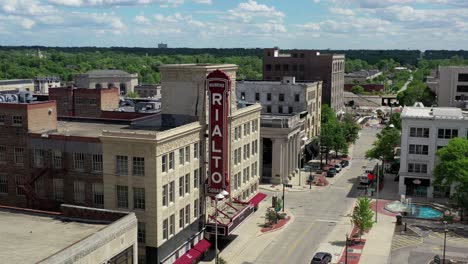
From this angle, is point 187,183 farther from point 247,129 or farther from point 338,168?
point 338,168

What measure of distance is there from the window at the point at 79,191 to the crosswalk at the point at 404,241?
38.0 m

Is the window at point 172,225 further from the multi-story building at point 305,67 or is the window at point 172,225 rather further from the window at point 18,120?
the multi-story building at point 305,67

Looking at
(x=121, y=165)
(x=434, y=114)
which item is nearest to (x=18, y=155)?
(x=121, y=165)

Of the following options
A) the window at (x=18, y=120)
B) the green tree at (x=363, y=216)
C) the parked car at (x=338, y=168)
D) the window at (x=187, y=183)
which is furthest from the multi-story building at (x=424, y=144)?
the window at (x=18, y=120)

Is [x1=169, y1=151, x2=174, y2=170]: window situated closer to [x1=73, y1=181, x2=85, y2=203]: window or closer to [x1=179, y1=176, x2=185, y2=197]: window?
[x1=179, y1=176, x2=185, y2=197]: window

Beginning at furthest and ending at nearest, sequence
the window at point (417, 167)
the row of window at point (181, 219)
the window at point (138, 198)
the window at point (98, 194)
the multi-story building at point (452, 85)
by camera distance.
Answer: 1. the multi-story building at point (452, 85)
2. the window at point (417, 167)
3. the window at point (98, 194)
4. the row of window at point (181, 219)
5. the window at point (138, 198)

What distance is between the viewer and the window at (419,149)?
91.6m

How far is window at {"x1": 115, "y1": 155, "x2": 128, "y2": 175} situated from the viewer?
54809mm

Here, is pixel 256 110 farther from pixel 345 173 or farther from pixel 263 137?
pixel 345 173

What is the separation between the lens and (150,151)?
53.2 metres

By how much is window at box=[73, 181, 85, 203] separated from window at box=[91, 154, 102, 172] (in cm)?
234

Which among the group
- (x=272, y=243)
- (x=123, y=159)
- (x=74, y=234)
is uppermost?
(x=123, y=159)

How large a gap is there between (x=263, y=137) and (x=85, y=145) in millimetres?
49584

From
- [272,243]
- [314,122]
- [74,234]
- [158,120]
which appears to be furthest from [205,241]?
[314,122]
